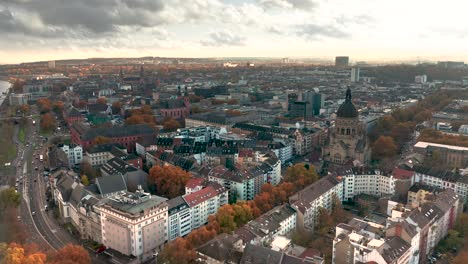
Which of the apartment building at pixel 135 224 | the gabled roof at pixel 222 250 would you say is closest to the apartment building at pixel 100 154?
the apartment building at pixel 135 224

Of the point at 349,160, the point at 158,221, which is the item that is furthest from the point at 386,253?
the point at 349,160

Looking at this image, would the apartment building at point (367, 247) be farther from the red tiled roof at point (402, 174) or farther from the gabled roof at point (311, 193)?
the red tiled roof at point (402, 174)

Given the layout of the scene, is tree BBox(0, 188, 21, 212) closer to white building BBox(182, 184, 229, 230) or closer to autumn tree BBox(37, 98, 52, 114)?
white building BBox(182, 184, 229, 230)

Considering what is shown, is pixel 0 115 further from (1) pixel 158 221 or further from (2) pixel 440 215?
(2) pixel 440 215

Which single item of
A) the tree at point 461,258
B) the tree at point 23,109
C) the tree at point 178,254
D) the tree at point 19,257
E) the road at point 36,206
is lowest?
the road at point 36,206

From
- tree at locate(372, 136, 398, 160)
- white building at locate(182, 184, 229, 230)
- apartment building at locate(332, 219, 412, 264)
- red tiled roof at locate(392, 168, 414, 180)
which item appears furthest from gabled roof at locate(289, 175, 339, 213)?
tree at locate(372, 136, 398, 160)
